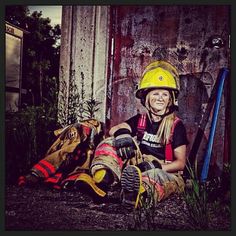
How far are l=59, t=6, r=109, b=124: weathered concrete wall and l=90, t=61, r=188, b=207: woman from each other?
0.45 metres

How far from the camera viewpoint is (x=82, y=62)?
5.09 m

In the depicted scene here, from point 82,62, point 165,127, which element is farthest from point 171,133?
point 82,62

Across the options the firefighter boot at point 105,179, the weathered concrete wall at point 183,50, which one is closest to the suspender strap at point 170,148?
the weathered concrete wall at point 183,50

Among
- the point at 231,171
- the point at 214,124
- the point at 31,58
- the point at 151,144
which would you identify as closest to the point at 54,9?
the point at 31,58

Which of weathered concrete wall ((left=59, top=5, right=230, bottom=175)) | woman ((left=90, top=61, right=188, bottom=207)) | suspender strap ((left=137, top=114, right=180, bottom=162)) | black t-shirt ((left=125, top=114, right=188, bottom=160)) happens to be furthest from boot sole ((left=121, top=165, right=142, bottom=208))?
weathered concrete wall ((left=59, top=5, right=230, bottom=175))

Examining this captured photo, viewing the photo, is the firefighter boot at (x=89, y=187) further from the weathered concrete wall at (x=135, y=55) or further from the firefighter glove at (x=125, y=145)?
the weathered concrete wall at (x=135, y=55)

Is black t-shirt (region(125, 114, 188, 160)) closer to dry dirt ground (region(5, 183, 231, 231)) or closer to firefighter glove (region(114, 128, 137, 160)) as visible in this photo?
firefighter glove (region(114, 128, 137, 160))

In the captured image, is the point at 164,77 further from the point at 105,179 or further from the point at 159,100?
the point at 105,179

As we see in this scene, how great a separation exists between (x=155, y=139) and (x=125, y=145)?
0.37 meters

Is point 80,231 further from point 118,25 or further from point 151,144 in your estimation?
point 118,25

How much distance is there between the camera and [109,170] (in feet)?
16.0

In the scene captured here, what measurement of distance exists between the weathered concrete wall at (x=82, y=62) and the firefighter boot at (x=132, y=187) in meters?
0.74

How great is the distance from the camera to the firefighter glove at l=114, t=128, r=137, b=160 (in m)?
4.92

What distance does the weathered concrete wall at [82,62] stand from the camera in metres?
5.03
